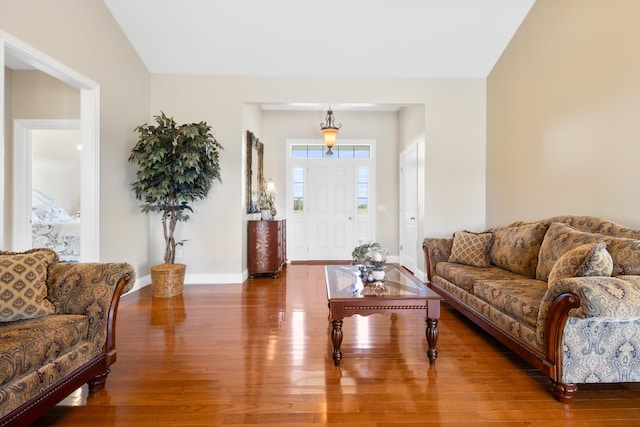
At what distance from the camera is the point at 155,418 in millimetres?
1772

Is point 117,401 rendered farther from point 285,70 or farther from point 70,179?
point 70,179

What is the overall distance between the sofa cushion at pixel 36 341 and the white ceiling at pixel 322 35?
3539 mm

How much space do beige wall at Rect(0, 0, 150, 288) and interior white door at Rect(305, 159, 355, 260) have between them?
3.11 m

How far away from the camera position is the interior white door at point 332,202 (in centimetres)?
684

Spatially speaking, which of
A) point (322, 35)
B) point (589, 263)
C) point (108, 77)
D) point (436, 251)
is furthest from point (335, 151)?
point (589, 263)

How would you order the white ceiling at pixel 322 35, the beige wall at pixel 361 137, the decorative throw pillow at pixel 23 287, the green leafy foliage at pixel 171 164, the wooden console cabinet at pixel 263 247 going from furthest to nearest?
the beige wall at pixel 361 137 < the wooden console cabinet at pixel 263 247 < the green leafy foliage at pixel 171 164 < the white ceiling at pixel 322 35 < the decorative throw pillow at pixel 23 287

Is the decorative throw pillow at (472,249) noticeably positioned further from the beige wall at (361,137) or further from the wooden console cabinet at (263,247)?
the beige wall at (361,137)

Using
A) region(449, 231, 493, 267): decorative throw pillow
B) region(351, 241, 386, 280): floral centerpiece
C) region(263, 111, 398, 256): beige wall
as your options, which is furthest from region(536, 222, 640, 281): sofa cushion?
region(263, 111, 398, 256): beige wall

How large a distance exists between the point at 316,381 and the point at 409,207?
169 inches

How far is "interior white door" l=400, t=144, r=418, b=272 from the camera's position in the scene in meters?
5.54

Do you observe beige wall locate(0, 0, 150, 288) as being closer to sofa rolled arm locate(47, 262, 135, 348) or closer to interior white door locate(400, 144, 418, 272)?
sofa rolled arm locate(47, 262, 135, 348)

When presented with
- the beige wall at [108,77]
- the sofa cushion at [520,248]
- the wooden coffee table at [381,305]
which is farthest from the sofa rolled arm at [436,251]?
the beige wall at [108,77]

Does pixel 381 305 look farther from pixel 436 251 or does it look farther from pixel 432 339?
pixel 436 251

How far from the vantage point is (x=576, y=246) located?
8.36 ft
